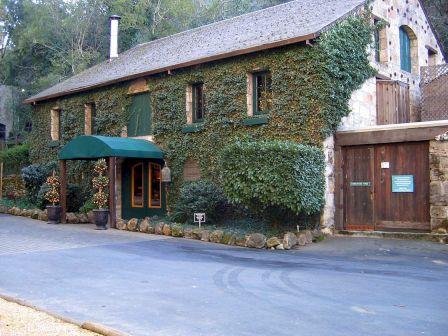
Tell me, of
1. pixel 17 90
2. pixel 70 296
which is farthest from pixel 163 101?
pixel 17 90

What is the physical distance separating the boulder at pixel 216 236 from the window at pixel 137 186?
20.9ft

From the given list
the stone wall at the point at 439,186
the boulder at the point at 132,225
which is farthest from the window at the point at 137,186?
the stone wall at the point at 439,186

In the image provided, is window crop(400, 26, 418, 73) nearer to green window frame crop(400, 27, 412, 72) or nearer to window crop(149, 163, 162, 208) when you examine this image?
green window frame crop(400, 27, 412, 72)

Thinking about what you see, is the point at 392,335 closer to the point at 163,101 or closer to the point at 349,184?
the point at 349,184

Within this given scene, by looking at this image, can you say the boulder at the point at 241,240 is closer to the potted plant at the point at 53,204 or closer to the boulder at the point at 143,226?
the boulder at the point at 143,226

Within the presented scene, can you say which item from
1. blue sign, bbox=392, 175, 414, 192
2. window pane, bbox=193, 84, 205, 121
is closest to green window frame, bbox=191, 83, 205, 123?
window pane, bbox=193, 84, 205, 121

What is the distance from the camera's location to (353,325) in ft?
18.0

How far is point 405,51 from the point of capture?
1758cm

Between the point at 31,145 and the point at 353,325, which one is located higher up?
the point at 31,145

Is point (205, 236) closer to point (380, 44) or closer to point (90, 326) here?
point (90, 326)

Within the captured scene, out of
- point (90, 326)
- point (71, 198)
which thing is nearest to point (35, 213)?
point (71, 198)

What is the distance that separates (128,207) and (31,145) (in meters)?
7.48

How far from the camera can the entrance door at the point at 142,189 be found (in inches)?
695

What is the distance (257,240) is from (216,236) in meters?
1.27
